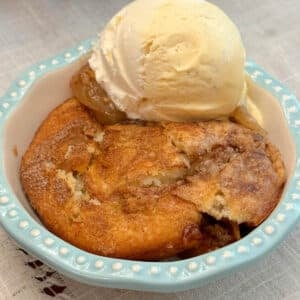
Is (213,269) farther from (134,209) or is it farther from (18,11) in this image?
(18,11)

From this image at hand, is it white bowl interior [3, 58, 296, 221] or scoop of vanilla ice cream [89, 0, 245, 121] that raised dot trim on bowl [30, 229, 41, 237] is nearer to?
white bowl interior [3, 58, 296, 221]

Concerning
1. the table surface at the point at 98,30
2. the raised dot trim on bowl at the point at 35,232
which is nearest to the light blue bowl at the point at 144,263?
the raised dot trim on bowl at the point at 35,232

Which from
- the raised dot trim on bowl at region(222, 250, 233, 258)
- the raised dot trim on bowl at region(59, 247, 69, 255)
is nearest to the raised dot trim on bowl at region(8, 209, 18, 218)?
the raised dot trim on bowl at region(59, 247, 69, 255)

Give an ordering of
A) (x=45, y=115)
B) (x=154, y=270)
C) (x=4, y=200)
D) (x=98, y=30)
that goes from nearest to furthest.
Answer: (x=154, y=270), (x=4, y=200), (x=45, y=115), (x=98, y=30)

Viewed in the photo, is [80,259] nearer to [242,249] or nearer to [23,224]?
[23,224]

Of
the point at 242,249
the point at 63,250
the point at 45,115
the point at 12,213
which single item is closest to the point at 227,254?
the point at 242,249

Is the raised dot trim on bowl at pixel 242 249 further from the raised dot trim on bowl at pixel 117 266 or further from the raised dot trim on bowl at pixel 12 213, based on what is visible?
the raised dot trim on bowl at pixel 12 213

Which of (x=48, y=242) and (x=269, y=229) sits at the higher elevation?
(x=48, y=242)
